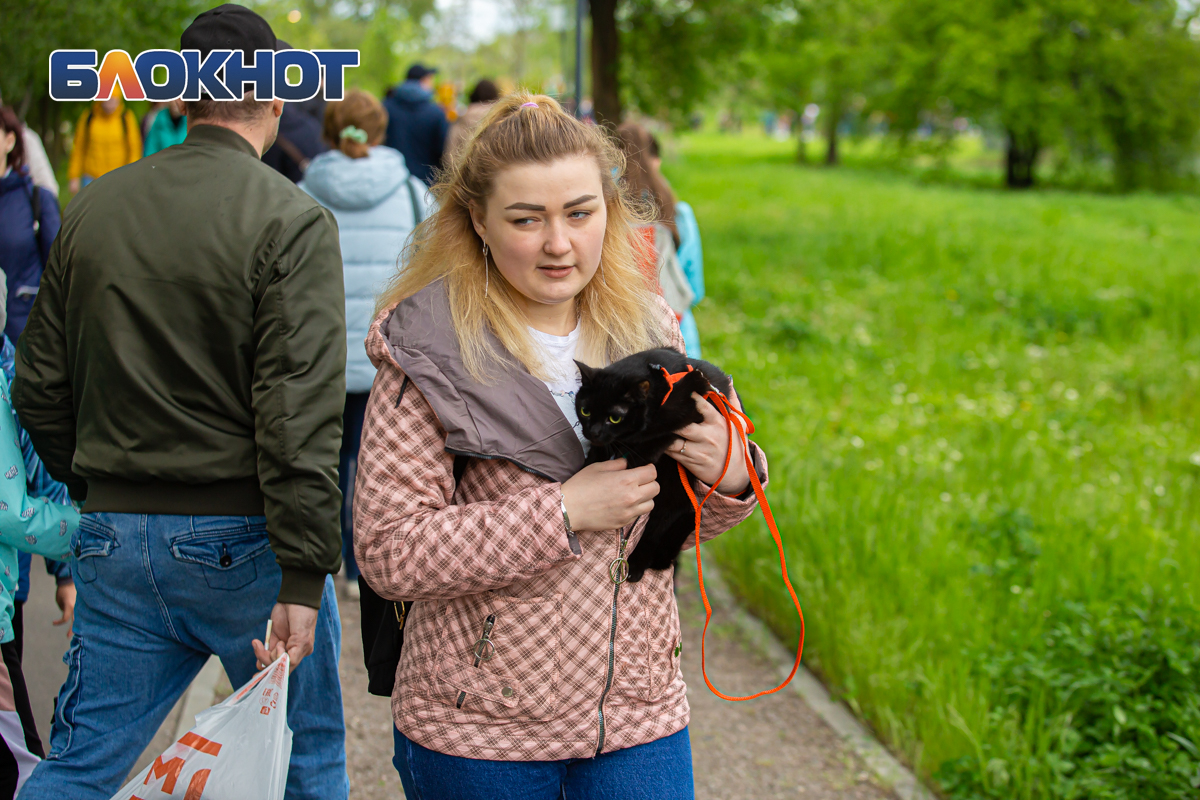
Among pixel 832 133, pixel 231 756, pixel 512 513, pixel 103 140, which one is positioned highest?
pixel 832 133

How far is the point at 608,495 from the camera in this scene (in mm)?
1839

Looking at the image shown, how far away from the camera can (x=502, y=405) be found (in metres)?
1.85

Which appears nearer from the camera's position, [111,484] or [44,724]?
[111,484]

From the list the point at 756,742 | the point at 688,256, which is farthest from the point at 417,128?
the point at 756,742

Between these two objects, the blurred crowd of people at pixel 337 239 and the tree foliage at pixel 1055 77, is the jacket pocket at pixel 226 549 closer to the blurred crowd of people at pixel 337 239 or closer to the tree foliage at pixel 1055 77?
the blurred crowd of people at pixel 337 239

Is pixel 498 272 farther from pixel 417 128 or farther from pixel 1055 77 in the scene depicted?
pixel 1055 77

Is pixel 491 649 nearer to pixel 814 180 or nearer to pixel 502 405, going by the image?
pixel 502 405

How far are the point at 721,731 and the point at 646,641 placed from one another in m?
2.38

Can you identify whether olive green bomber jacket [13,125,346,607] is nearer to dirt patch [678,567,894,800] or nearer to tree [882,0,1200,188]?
dirt patch [678,567,894,800]

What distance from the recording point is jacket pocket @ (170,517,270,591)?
213cm

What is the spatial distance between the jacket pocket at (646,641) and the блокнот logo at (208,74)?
1.49m

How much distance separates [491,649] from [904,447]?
5331mm

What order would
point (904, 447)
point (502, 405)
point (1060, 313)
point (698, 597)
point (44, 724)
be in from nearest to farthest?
point (502, 405), point (44, 724), point (698, 597), point (904, 447), point (1060, 313)

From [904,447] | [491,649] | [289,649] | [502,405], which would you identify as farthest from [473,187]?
[904,447]
